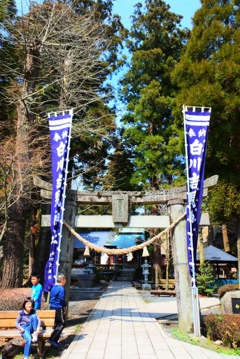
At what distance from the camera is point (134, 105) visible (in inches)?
853

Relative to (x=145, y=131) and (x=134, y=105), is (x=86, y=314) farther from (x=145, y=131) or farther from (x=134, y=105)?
(x=134, y=105)

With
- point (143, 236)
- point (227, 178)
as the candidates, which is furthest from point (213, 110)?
point (143, 236)

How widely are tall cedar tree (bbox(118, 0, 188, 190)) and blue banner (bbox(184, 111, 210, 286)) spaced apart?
11.0 m

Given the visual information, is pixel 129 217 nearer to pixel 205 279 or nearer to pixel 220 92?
pixel 220 92

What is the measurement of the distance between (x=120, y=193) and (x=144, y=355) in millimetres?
3927

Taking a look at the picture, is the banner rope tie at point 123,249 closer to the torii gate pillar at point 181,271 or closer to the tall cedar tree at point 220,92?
the torii gate pillar at point 181,271

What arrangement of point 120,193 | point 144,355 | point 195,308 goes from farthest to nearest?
point 120,193 < point 195,308 < point 144,355

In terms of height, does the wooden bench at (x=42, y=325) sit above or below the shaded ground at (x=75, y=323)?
above

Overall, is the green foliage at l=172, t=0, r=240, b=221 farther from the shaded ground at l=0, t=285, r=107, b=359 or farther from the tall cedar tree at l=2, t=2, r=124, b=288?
the shaded ground at l=0, t=285, r=107, b=359

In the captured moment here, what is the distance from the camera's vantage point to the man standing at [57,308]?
20.4 feet

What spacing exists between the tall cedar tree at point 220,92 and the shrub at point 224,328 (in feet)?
17.8

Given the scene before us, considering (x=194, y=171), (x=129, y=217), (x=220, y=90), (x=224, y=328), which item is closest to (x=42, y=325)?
(x=129, y=217)

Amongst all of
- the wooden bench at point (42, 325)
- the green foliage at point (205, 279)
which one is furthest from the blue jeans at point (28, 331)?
the green foliage at point (205, 279)

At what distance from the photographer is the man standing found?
6216 millimetres
